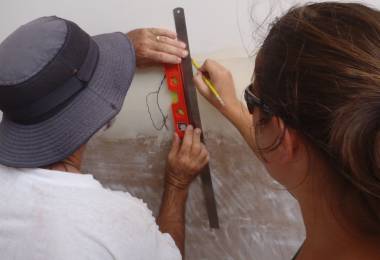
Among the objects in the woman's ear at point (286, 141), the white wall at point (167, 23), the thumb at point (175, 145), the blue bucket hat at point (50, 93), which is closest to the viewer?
the woman's ear at point (286, 141)

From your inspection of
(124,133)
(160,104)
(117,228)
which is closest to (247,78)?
(160,104)

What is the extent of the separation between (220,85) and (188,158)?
0.23 meters

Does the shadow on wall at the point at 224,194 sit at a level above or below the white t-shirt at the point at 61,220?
below

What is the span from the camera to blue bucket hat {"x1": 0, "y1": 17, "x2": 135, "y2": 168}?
827mm

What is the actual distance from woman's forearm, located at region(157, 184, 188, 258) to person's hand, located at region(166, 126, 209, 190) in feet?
0.08

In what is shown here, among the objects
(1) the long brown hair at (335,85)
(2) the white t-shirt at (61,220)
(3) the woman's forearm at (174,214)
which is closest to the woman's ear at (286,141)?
(1) the long brown hair at (335,85)

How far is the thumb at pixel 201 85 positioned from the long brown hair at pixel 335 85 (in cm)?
44

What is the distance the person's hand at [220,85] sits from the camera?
1115 mm

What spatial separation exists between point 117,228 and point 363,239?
0.48 metres

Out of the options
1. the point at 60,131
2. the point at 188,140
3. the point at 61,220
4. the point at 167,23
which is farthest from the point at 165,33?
the point at 61,220

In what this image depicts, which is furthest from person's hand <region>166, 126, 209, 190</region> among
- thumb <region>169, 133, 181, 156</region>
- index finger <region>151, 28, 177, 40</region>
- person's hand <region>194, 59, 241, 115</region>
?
index finger <region>151, 28, 177, 40</region>

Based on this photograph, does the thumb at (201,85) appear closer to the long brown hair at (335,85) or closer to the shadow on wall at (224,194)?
the shadow on wall at (224,194)

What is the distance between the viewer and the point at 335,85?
23.3 inches

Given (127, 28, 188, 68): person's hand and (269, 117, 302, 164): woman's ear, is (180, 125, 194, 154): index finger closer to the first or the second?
(127, 28, 188, 68): person's hand
